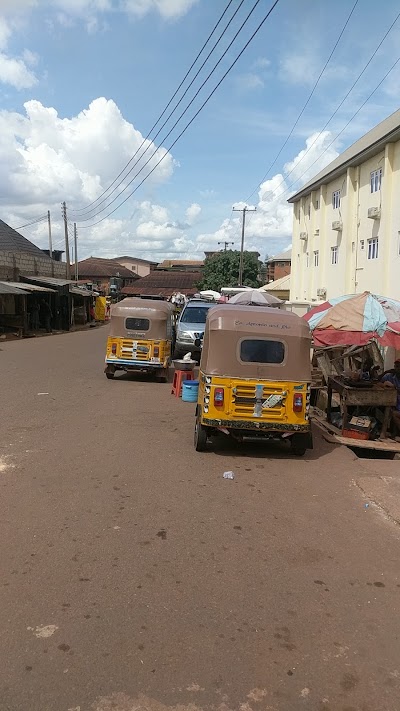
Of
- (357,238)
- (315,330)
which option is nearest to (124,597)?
(315,330)

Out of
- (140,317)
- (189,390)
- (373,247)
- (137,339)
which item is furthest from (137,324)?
(373,247)

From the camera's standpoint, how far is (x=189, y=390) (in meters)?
12.4

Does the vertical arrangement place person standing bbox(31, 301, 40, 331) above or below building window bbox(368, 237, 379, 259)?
below

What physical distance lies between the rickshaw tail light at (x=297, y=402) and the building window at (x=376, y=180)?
56.5 feet

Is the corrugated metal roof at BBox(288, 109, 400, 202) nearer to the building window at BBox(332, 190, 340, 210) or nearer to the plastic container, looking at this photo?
the building window at BBox(332, 190, 340, 210)

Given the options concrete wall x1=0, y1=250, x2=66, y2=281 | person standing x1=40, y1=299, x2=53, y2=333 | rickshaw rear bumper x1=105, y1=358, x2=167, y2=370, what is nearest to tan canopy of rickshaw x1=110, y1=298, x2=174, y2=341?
rickshaw rear bumper x1=105, y1=358, x2=167, y2=370

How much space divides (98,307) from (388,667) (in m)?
48.5

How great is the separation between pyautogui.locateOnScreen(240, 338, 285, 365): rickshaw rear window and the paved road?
146cm

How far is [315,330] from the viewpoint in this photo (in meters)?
10.3

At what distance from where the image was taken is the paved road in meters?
3.02

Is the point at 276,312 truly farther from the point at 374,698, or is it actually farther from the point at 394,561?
the point at 374,698

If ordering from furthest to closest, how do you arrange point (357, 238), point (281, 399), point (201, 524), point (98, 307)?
point (98, 307), point (357, 238), point (281, 399), point (201, 524)

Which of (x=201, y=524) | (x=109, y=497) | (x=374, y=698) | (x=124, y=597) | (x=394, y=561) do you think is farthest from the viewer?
(x=109, y=497)

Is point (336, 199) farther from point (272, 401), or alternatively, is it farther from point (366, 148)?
point (272, 401)
